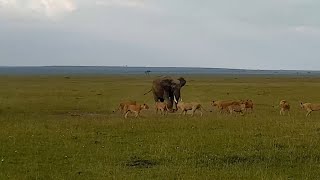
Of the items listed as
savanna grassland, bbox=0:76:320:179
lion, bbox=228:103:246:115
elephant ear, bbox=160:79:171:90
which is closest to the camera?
savanna grassland, bbox=0:76:320:179

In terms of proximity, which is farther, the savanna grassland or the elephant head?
the elephant head

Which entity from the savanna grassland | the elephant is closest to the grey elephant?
the elephant

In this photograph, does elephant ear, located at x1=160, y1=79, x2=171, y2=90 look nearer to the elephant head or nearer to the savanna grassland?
the elephant head

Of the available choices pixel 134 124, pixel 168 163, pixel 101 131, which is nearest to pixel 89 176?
pixel 168 163

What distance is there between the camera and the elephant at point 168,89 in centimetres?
3350

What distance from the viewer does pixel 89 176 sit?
12.9 metres

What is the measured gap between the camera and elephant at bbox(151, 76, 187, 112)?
33.5 meters

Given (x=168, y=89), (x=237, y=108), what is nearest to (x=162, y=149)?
(x=237, y=108)

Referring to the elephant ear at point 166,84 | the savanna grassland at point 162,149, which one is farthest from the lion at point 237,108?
the elephant ear at point 166,84

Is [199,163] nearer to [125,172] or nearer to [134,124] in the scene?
[125,172]

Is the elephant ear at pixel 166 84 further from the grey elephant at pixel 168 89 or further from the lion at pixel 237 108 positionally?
the lion at pixel 237 108

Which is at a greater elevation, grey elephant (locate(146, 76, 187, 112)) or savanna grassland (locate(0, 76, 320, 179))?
grey elephant (locate(146, 76, 187, 112))

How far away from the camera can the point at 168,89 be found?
3403 centimetres

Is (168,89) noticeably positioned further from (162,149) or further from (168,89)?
(162,149)
